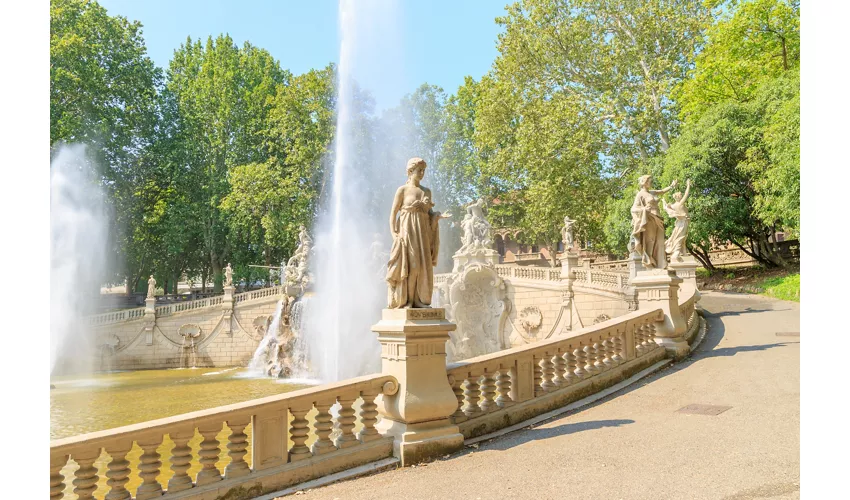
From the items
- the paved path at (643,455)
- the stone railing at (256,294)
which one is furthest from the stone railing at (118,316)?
the paved path at (643,455)

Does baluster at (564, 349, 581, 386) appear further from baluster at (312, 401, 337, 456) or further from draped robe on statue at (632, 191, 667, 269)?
draped robe on statue at (632, 191, 667, 269)

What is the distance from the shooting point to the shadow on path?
653 centimetres

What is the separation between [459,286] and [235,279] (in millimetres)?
18280

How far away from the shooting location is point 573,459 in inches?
226

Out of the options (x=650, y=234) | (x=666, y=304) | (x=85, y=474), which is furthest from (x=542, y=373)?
(x=85, y=474)

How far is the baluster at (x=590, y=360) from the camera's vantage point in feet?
28.8

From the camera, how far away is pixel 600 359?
919 cm

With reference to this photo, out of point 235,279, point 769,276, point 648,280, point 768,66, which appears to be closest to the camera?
point 648,280

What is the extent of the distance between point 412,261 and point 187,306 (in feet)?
94.5

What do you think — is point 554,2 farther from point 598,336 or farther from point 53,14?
point 598,336

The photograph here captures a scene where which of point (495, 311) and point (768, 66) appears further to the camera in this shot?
point (495, 311)

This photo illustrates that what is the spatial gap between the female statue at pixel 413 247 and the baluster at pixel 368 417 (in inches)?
36.7

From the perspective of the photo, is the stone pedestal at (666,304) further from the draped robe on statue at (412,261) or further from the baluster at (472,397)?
the draped robe on statue at (412,261)

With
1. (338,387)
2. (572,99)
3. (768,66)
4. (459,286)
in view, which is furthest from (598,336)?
(572,99)
